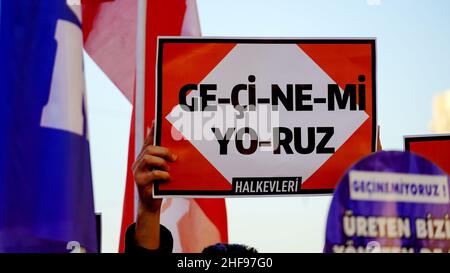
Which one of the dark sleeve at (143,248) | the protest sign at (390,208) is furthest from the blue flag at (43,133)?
the protest sign at (390,208)

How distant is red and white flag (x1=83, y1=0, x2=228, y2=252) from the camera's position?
3420mm

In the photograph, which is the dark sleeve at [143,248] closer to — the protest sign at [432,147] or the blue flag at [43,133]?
the blue flag at [43,133]

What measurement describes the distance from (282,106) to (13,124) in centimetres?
146

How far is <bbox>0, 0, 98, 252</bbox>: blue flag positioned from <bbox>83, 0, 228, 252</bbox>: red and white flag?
311 mm

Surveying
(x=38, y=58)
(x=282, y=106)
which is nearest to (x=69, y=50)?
(x=38, y=58)

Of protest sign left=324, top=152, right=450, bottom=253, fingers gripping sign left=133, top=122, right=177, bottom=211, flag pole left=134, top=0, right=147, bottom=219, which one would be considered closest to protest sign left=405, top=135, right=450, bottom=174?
protest sign left=324, top=152, right=450, bottom=253

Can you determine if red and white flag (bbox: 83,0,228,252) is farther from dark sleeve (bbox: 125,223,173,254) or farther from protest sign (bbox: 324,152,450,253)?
protest sign (bbox: 324,152,450,253)

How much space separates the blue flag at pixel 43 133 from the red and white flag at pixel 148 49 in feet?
1.02

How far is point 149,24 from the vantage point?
3.41 metres

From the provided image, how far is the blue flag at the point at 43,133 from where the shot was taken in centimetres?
300

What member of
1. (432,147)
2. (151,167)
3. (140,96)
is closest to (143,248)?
(151,167)

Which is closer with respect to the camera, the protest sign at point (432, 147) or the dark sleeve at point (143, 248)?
the dark sleeve at point (143, 248)
